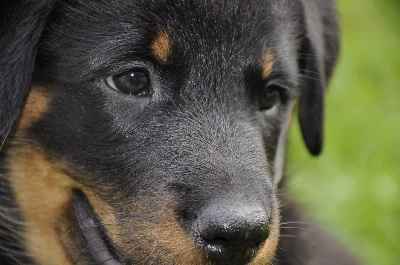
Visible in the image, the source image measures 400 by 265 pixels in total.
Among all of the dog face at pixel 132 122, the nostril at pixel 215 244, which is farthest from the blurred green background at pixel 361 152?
the nostril at pixel 215 244

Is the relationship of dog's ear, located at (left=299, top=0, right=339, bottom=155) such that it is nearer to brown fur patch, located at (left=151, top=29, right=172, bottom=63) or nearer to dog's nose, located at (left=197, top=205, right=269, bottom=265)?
brown fur patch, located at (left=151, top=29, right=172, bottom=63)

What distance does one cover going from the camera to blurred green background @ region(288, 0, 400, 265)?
5.91 metres

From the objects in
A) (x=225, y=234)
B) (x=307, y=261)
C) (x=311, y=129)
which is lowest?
(x=307, y=261)

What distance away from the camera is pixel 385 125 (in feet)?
24.5

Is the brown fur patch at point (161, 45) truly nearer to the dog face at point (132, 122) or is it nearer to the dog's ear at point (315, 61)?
the dog face at point (132, 122)

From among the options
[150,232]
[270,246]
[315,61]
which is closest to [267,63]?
[315,61]

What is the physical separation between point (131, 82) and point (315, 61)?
1.13 metres

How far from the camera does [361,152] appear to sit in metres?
6.92

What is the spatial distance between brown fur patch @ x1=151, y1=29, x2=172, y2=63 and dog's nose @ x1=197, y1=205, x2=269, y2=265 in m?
0.67

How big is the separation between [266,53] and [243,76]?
0.15m

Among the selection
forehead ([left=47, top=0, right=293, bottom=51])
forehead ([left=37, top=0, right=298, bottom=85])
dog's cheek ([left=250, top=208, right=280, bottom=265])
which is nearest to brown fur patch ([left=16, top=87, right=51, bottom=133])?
forehead ([left=37, top=0, right=298, bottom=85])

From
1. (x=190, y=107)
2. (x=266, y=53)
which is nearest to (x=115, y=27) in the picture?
(x=190, y=107)

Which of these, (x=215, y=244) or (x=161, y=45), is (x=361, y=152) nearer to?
(x=161, y=45)

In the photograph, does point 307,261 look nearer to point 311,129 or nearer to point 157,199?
point 311,129
